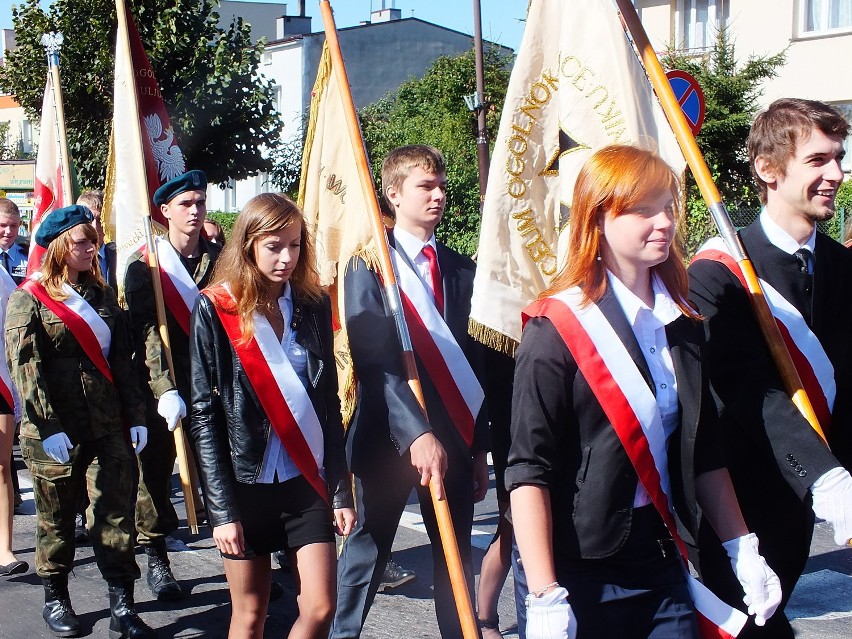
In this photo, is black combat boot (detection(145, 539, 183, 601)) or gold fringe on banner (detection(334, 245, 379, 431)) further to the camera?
black combat boot (detection(145, 539, 183, 601))

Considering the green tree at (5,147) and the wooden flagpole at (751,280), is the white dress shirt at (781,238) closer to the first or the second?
the wooden flagpole at (751,280)

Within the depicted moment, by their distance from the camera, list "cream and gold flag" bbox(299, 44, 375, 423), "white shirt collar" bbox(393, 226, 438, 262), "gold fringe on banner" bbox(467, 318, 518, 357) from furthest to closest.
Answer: "cream and gold flag" bbox(299, 44, 375, 423) → "white shirt collar" bbox(393, 226, 438, 262) → "gold fringe on banner" bbox(467, 318, 518, 357)

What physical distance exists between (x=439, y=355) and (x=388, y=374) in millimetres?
294

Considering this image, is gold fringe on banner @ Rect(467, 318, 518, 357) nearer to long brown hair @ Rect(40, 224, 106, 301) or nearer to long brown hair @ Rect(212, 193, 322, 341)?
long brown hair @ Rect(212, 193, 322, 341)

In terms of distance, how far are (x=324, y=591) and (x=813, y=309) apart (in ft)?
5.67

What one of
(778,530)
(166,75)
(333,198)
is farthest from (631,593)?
(166,75)

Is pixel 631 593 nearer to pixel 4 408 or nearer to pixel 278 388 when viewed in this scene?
pixel 278 388

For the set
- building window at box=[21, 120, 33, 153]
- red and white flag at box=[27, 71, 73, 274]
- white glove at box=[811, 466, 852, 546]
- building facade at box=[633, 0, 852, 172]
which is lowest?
white glove at box=[811, 466, 852, 546]

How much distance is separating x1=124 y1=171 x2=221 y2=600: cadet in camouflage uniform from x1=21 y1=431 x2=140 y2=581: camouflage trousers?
484 millimetres

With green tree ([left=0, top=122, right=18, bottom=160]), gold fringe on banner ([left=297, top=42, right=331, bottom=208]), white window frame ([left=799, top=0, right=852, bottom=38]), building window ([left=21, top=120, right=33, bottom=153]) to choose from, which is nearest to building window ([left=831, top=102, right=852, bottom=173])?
white window frame ([left=799, top=0, right=852, bottom=38])

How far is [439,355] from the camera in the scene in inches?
165

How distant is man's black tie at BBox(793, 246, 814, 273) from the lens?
3.32 metres

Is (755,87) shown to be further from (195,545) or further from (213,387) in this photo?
(213,387)

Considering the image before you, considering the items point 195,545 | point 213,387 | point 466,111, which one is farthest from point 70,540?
point 466,111
